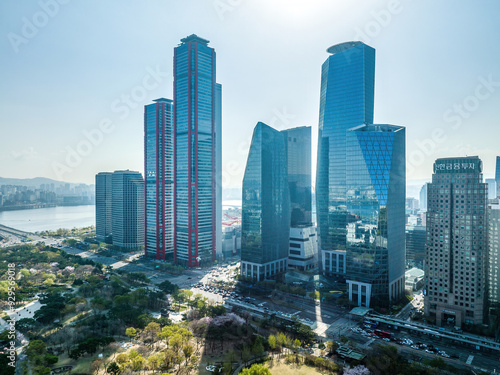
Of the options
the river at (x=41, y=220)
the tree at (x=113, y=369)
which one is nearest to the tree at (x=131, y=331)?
the tree at (x=113, y=369)

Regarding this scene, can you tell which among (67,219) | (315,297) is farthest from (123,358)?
(67,219)

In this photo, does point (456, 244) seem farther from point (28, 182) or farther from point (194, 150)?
point (28, 182)

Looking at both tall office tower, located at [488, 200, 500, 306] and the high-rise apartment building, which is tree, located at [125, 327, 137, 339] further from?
tall office tower, located at [488, 200, 500, 306]

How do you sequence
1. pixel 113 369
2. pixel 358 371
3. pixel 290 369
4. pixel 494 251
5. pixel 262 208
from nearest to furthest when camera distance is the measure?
pixel 358 371 < pixel 113 369 < pixel 290 369 < pixel 494 251 < pixel 262 208

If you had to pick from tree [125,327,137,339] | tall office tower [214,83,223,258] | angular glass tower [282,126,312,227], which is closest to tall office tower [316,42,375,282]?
angular glass tower [282,126,312,227]

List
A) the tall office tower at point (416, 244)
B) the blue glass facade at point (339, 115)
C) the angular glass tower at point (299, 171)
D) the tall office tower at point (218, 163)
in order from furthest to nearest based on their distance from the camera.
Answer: the angular glass tower at point (299, 171) → the tall office tower at point (416, 244) → the tall office tower at point (218, 163) → the blue glass facade at point (339, 115)

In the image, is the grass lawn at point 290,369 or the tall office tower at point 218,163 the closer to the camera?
the grass lawn at point 290,369

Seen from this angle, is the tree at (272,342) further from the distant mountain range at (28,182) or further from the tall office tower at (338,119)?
the distant mountain range at (28,182)

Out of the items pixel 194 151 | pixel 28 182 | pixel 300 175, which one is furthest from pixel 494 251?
pixel 28 182
